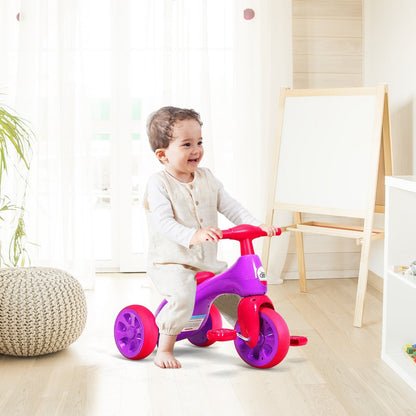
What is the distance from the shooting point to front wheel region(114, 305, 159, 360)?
245cm

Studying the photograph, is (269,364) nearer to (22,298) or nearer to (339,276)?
(22,298)

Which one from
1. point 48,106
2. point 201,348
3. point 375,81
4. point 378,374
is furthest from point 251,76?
point 378,374

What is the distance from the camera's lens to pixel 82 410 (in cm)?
206

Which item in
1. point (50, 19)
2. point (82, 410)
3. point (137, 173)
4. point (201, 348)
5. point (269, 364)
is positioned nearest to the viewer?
point (82, 410)

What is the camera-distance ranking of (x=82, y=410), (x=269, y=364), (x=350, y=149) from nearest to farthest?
(x=82, y=410) < (x=269, y=364) < (x=350, y=149)

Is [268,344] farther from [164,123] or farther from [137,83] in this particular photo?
[137,83]

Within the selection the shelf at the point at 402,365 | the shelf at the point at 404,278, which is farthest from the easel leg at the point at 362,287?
the shelf at the point at 404,278

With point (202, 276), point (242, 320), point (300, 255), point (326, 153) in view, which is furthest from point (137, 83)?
point (242, 320)

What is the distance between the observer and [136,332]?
250 centimetres

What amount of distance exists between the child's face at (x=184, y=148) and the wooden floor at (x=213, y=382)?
2.46 ft

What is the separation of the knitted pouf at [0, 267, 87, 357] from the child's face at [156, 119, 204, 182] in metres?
0.64

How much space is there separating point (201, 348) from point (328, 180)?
3.84ft

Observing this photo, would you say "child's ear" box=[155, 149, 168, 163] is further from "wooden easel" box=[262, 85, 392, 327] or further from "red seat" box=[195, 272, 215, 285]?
"wooden easel" box=[262, 85, 392, 327]

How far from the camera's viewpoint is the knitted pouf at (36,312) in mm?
2449
